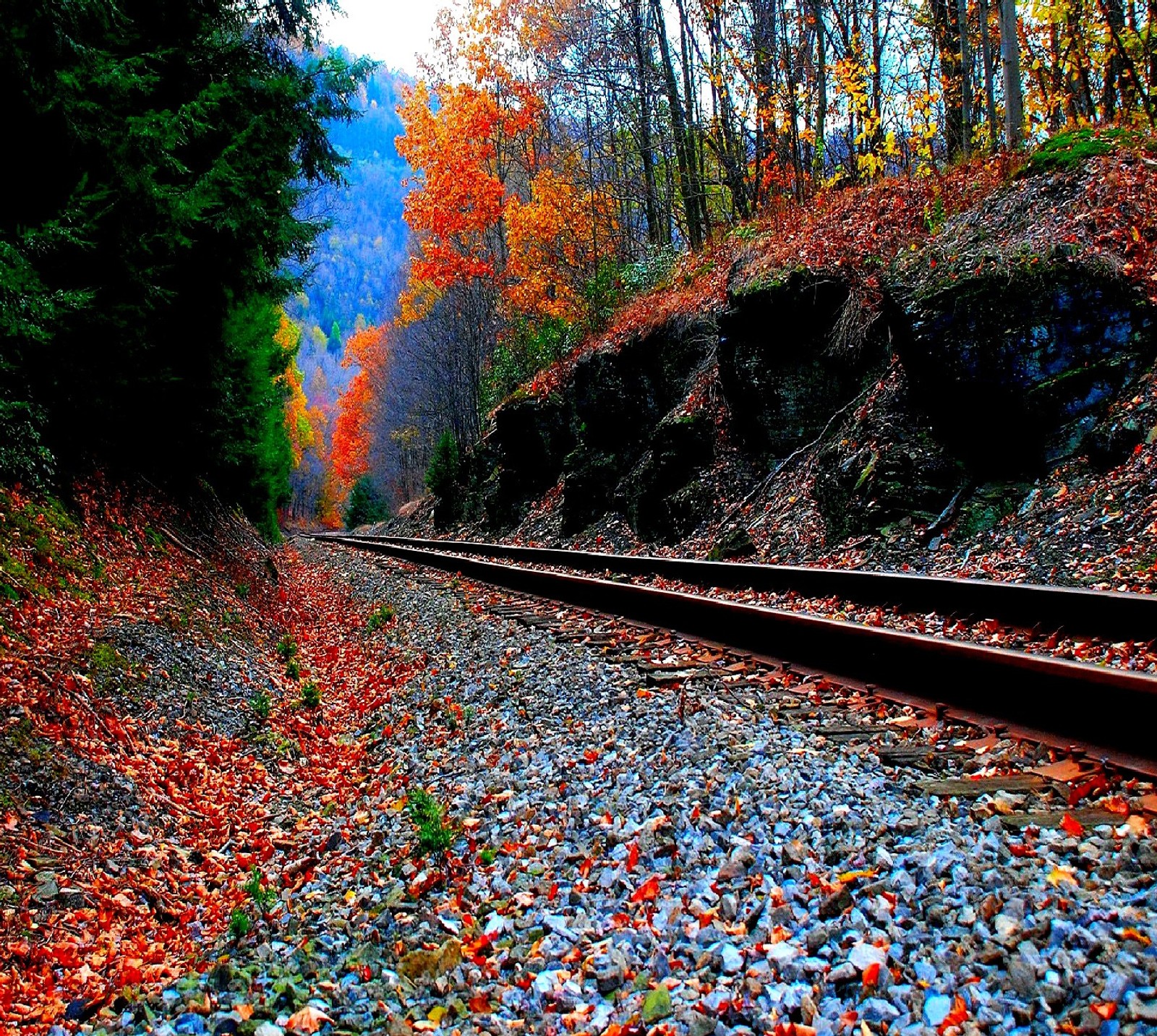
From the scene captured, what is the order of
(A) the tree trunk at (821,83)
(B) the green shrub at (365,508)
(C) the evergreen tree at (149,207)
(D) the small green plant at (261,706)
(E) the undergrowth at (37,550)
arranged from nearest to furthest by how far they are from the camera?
(C) the evergreen tree at (149,207) → (E) the undergrowth at (37,550) → (D) the small green plant at (261,706) → (A) the tree trunk at (821,83) → (B) the green shrub at (365,508)

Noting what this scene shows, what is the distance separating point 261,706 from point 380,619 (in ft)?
13.2

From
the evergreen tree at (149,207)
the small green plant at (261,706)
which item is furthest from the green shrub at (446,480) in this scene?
the small green plant at (261,706)

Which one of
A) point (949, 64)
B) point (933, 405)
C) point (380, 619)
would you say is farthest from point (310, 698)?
point (949, 64)

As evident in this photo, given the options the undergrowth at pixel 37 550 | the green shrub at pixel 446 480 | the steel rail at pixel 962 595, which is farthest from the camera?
the green shrub at pixel 446 480

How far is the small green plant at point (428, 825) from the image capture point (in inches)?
137

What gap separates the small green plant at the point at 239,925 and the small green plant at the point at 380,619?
6776 millimetres

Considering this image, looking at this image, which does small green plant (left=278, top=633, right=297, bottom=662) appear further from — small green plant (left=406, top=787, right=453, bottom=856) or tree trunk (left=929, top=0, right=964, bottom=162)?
tree trunk (left=929, top=0, right=964, bottom=162)

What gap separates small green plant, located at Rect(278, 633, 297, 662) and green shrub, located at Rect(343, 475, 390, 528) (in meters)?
44.9

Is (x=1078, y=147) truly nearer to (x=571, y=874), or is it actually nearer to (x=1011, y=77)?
(x=1011, y=77)

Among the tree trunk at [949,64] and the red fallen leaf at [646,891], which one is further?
the tree trunk at [949,64]

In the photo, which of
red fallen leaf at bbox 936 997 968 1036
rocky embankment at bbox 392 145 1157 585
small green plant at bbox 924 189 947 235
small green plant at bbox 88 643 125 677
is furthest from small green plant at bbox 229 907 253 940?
small green plant at bbox 924 189 947 235

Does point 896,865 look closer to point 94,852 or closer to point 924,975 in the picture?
point 924,975

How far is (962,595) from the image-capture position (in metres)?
5.55

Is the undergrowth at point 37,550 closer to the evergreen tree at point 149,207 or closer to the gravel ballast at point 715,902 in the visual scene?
the evergreen tree at point 149,207
